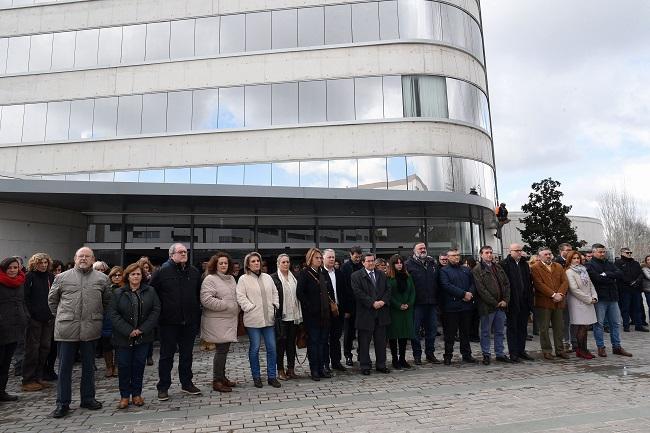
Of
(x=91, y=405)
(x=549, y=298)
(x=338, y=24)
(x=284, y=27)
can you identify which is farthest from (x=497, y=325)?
(x=284, y=27)

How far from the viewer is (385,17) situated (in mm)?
18891

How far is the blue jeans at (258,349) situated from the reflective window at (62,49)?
19485 mm

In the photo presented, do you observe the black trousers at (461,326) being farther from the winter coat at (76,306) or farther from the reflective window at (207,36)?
the reflective window at (207,36)

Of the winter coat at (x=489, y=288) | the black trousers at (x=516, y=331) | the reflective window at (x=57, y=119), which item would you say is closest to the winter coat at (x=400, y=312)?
the winter coat at (x=489, y=288)

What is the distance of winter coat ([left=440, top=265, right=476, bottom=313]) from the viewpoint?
8141 mm

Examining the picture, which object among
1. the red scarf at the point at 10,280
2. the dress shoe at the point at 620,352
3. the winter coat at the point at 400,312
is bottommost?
the dress shoe at the point at 620,352

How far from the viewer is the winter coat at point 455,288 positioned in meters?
8.14

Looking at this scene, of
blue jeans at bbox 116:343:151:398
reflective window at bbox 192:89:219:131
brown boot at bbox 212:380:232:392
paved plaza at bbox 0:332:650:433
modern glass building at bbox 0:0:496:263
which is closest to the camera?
paved plaza at bbox 0:332:650:433

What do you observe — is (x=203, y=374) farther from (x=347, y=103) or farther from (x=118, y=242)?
(x=347, y=103)

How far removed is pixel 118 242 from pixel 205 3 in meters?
11.0

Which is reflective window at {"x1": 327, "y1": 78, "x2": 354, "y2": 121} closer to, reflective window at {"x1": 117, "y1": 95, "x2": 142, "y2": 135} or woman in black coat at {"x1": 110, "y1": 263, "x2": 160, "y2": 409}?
reflective window at {"x1": 117, "y1": 95, "x2": 142, "y2": 135}

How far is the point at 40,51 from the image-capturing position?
69.8ft

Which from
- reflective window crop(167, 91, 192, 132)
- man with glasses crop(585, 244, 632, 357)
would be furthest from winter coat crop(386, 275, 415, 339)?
reflective window crop(167, 91, 192, 132)

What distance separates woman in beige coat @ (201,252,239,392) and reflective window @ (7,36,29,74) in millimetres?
20136
